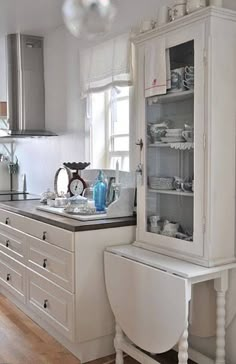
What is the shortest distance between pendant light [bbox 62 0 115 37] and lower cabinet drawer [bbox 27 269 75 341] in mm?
1634

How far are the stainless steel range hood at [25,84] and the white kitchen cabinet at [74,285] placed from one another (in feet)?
4.81

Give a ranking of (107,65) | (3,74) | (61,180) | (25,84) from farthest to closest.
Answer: (3,74) < (25,84) < (61,180) < (107,65)

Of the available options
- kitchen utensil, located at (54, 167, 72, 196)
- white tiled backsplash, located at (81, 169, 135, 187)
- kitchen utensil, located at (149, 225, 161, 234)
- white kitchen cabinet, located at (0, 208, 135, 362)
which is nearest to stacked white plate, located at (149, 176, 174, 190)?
kitchen utensil, located at (149, 225, 161, 234)

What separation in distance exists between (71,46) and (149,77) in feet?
5.10

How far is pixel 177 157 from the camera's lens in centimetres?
244

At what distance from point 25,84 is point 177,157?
2.35 meters

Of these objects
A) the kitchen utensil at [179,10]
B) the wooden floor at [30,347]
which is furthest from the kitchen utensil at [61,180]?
the kitchen utensil at [179,10]

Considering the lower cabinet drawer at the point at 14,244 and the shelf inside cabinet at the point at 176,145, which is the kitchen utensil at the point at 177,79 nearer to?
the shelf inside cabinet at the point at 176,145

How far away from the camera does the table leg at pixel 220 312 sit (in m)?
2.25

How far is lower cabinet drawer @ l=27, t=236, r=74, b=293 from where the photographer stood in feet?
8.46

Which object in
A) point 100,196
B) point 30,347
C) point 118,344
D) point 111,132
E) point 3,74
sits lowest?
point 30,347

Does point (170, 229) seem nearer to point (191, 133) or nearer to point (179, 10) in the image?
point (191, 133)

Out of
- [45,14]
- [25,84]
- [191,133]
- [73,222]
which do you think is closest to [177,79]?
[191,133]

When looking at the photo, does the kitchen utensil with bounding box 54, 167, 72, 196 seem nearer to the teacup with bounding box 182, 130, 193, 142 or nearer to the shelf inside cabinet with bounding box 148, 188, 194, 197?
the shelf inside cabinet with bounding box 148, 188, 194, 197
